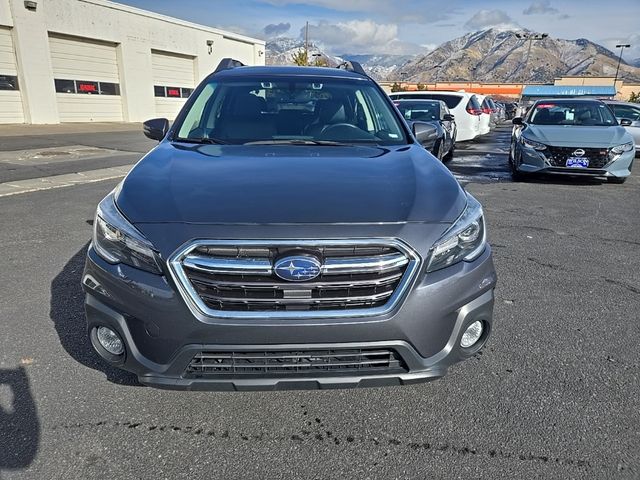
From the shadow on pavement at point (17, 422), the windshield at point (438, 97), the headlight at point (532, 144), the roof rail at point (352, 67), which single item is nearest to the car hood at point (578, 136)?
the headlight at point (532, 144)

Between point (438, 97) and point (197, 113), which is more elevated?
point (197, 113)

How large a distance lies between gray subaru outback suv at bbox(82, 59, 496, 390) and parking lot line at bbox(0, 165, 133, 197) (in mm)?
6556

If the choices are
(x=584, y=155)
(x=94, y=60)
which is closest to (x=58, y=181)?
(x=584, y=155)

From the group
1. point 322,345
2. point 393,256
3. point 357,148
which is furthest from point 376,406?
point 357,148

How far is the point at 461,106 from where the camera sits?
14.6m

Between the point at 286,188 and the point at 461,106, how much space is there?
44.7 feet

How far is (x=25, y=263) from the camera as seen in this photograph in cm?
443

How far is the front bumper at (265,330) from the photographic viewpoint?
6.50 feet

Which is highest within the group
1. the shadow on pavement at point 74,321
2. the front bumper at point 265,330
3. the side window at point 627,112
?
the side window at point 627,112

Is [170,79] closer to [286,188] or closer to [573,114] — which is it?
[573,114]

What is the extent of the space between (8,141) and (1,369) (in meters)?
14.2

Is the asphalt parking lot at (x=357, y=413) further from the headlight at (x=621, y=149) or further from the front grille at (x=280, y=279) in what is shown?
the headlight at (x=621, y=149)

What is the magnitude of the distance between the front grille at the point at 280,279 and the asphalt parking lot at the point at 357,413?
684 mm

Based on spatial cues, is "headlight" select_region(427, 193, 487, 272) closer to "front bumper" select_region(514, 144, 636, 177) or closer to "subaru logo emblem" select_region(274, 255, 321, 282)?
"subaru logo emblem" select_region(274, 255, 321, 282)
